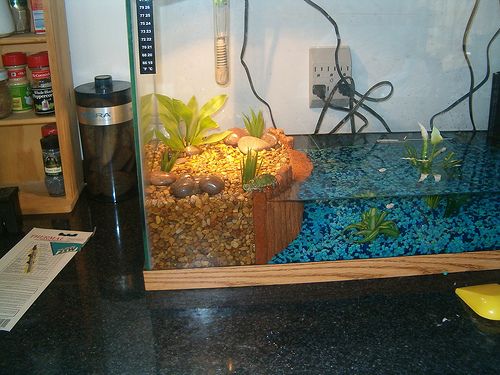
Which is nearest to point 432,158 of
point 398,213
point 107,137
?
point 398,213

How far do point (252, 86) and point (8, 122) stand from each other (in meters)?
0.59

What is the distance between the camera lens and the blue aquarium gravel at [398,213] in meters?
1.00

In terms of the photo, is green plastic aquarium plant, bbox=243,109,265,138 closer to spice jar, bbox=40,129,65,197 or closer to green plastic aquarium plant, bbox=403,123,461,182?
green plastic aquarium plant, bbox=403,123,461,182

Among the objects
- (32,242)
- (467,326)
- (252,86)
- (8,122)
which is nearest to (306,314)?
(467,326)

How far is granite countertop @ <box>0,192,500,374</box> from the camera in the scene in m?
0.82

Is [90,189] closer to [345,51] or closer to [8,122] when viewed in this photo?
[8,122]

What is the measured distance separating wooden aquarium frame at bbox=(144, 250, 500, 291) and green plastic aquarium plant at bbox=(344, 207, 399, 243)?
0.05 m

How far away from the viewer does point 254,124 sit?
1139 mm

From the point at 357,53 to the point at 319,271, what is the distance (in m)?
0.50

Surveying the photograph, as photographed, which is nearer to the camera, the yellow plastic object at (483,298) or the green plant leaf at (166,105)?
the yellow plastic object at (483,298)

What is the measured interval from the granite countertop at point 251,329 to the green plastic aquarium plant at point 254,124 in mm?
318

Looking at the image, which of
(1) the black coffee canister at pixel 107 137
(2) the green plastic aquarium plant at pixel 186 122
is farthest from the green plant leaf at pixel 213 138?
(1) the black coffee canister at pixel 107 137

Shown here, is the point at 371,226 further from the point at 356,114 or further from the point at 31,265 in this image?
the point at 31,265

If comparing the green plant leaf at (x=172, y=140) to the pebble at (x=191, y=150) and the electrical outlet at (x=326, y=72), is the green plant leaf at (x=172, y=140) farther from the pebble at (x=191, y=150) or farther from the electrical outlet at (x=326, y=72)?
the electrical outlet at (x=326, y=72)
